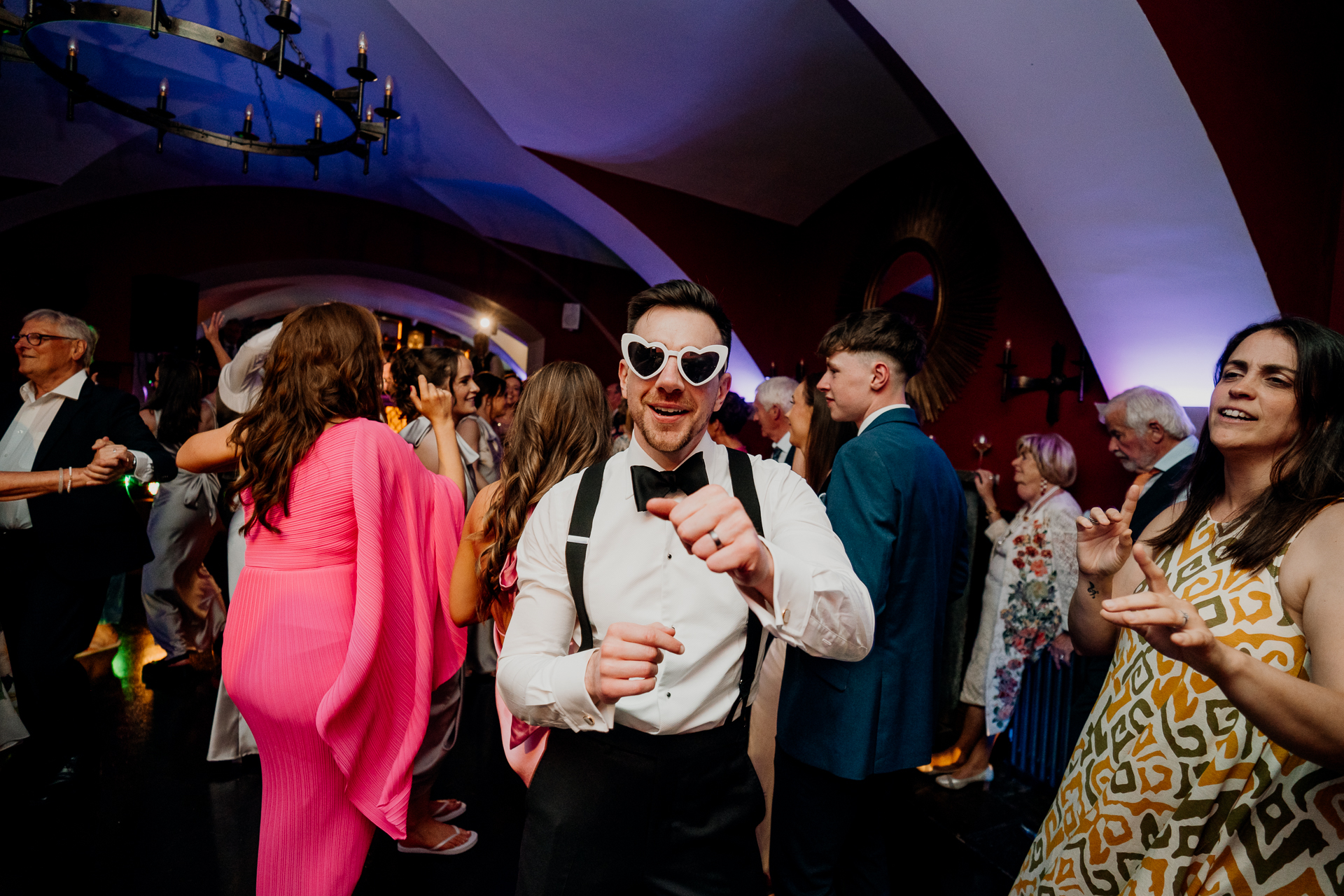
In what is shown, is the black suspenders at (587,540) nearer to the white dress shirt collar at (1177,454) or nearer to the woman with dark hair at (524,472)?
the woman with dark hair at (524,472)

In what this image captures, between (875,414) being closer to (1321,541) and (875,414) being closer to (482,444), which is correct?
(1321,541)

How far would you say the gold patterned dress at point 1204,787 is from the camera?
1031mm

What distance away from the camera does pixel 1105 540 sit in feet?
4.32

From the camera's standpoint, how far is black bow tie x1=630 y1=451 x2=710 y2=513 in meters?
1.09

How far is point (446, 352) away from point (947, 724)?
323cm

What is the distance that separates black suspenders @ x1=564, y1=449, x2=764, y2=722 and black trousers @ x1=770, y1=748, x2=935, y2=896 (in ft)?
2.23

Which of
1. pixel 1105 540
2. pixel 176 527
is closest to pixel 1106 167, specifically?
pixel 1105 540

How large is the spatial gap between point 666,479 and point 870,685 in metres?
0.91

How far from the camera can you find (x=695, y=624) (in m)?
1.12

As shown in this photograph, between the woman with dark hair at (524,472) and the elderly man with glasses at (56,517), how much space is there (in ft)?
4.66

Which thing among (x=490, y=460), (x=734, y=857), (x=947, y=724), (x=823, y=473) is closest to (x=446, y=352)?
(x=490, y=460)

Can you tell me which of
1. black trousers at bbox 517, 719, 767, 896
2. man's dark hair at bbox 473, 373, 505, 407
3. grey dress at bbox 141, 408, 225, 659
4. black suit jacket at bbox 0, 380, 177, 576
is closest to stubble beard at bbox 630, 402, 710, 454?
black trousers at bbox 517, 719, 767, 896

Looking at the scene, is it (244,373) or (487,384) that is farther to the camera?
(487,384)

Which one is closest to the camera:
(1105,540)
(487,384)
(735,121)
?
(1105,540)
